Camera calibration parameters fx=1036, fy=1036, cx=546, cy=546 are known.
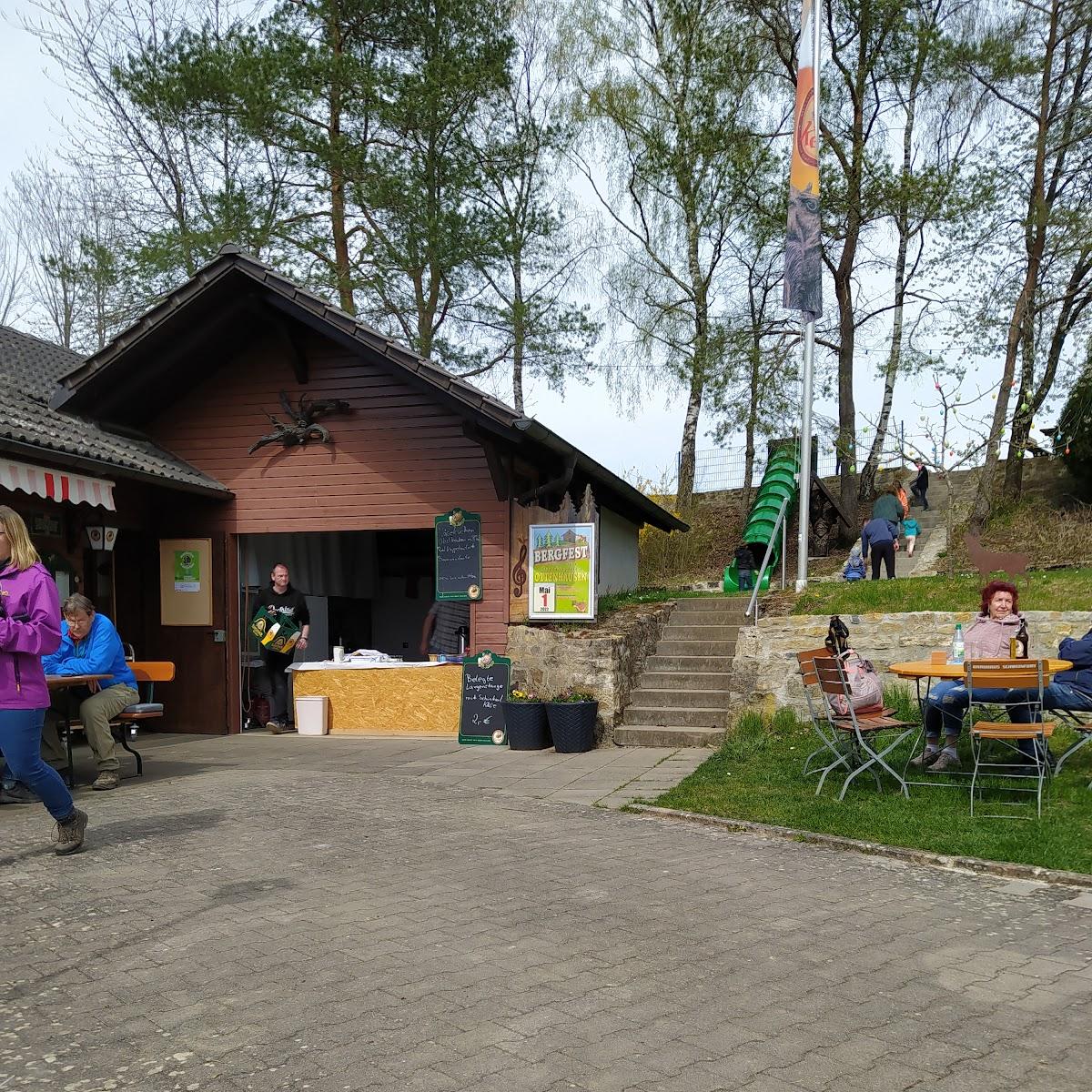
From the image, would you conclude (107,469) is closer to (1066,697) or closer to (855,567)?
(1066,697)

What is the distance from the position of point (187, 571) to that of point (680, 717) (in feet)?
19.3

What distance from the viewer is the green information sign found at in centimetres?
1190

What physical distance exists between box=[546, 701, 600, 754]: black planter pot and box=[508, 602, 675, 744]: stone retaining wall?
322 mm

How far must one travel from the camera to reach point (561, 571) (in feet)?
35.1

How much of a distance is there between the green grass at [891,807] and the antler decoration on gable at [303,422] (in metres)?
5.73

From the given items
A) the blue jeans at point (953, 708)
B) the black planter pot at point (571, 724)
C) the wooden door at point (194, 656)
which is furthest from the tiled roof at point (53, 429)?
the blue jeans at point (953, 708)

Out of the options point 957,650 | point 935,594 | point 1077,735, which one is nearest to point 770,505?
point 935,594

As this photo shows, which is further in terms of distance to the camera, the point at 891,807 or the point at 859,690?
the point at 859,690

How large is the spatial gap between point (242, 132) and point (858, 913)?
55.7ft

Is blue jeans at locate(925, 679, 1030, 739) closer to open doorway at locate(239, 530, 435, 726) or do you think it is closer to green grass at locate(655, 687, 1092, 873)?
green grass at locate(655, 687, 1092, 873)

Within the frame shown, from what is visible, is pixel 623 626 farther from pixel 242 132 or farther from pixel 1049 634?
pixel 242 132

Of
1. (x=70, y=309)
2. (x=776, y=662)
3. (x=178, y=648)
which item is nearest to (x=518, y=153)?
(x=70, y=309)

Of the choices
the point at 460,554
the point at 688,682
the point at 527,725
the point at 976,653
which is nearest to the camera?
the point at 976,653

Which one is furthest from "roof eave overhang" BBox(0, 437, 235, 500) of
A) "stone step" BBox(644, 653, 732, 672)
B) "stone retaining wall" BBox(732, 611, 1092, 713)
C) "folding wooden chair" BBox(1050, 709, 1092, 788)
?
"folding wooden chair" BBox(1050, 709, 1092, 788)
